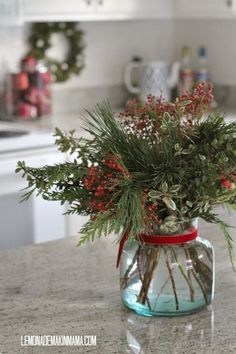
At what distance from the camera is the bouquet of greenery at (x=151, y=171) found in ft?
3.80

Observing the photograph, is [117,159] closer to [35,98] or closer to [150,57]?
[35,98]

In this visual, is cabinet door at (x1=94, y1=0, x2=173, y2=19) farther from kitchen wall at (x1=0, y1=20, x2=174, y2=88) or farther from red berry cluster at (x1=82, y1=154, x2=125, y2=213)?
red berry cluster at (x1=82, y1=154, x2=125, y2=213)

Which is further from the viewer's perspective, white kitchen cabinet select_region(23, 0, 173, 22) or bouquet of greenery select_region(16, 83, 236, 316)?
white kitchen cabinet select_region(23, 0, 173, 22)

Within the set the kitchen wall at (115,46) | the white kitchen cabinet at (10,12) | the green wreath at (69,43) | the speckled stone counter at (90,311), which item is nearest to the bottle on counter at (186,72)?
the kitchen wall at (115,46)

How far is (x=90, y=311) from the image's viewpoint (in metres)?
1.31

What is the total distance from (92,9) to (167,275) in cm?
271

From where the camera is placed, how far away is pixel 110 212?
1.16 m

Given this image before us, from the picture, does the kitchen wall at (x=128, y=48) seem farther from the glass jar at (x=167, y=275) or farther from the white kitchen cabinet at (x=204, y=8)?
the glass jar at (x=167, y=275)

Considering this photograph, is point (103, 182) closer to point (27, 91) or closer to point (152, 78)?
point (27, 91)

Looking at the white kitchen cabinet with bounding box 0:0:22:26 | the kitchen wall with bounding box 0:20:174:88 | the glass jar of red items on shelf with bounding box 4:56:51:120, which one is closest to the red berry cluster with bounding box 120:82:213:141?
the white kitchen cabinet with bounding box 0:0:22:26

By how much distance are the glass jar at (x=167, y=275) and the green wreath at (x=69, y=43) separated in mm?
2789

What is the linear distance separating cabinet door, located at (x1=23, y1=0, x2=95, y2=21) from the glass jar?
98.4 inches

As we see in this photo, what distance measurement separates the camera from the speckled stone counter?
1167mm

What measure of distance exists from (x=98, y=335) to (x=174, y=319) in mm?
145
